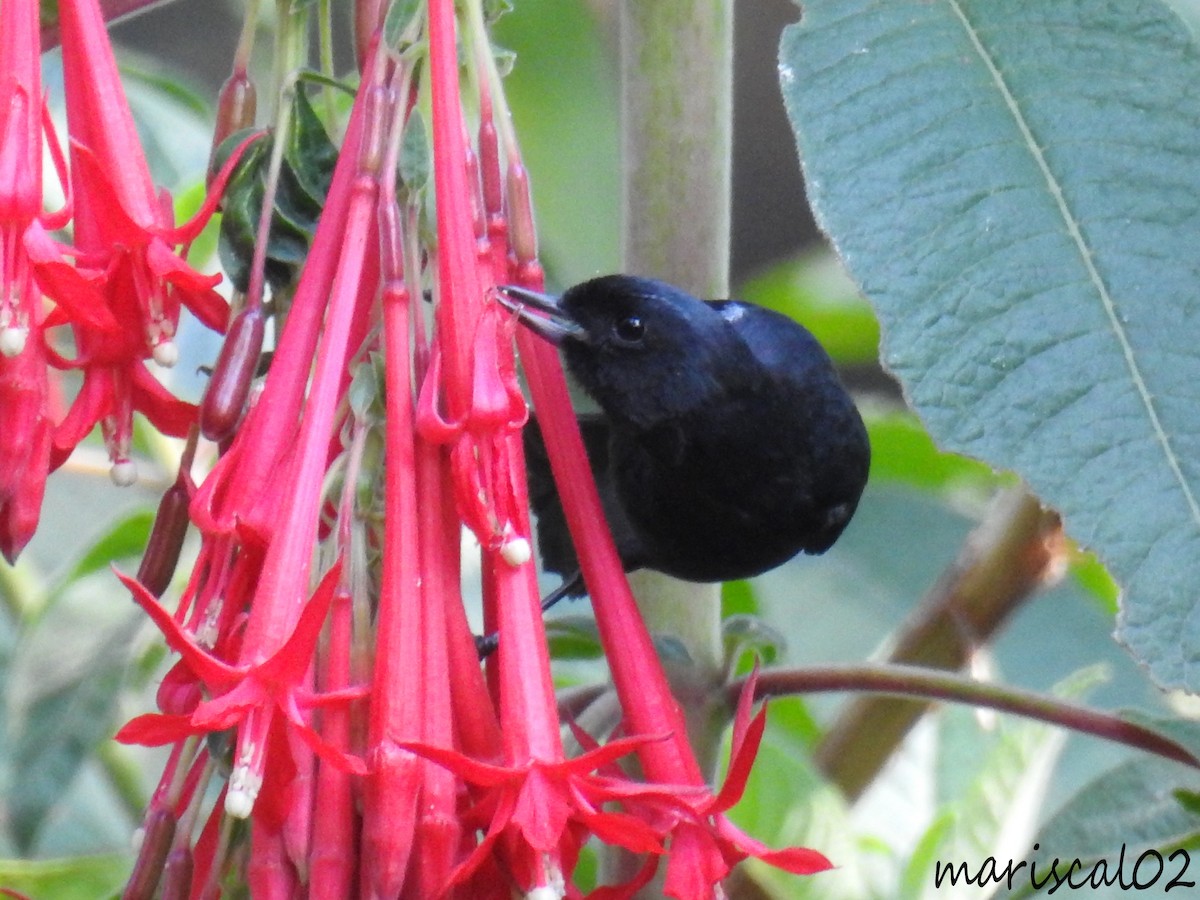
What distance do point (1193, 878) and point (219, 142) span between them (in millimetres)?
786

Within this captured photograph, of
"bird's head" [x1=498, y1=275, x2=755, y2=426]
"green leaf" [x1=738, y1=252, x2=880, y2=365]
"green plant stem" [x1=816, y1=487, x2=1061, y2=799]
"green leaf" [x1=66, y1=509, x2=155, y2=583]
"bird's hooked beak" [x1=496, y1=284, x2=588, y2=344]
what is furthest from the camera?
"green leaf" [x1=738, y1=252, x2=880, y2=365]

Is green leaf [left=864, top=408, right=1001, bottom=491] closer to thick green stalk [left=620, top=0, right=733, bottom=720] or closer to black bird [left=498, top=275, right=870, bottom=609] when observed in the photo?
black bird [left=498, top=275, right=870, bottom=609]

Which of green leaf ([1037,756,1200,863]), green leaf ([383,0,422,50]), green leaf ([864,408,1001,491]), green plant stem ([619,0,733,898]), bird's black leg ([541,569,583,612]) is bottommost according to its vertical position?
green leaf ([1037,756,1200,863])

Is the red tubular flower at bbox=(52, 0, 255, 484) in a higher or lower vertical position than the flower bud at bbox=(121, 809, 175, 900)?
higher

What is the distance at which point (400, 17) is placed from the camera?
59 cm

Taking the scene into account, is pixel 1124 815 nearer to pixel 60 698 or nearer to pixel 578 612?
pixel 578 612

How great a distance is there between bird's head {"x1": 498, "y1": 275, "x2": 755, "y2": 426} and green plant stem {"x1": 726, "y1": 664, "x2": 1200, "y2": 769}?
0.50 feet

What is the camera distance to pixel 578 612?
45.2 inches

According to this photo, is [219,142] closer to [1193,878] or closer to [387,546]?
[387,546]

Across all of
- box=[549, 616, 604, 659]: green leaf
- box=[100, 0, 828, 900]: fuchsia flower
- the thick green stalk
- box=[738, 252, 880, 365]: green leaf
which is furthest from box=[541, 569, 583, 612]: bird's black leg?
box=[738, 252, 880, 365]: green leaf

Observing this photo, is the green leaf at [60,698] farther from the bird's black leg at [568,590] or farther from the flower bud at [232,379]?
the flower bud at [232,379]

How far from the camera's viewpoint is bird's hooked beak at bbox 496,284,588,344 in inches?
24.2

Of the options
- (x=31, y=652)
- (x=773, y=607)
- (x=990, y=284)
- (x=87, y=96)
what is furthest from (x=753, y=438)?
(x=773, y=607)

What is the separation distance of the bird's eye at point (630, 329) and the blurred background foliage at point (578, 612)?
0.23m
